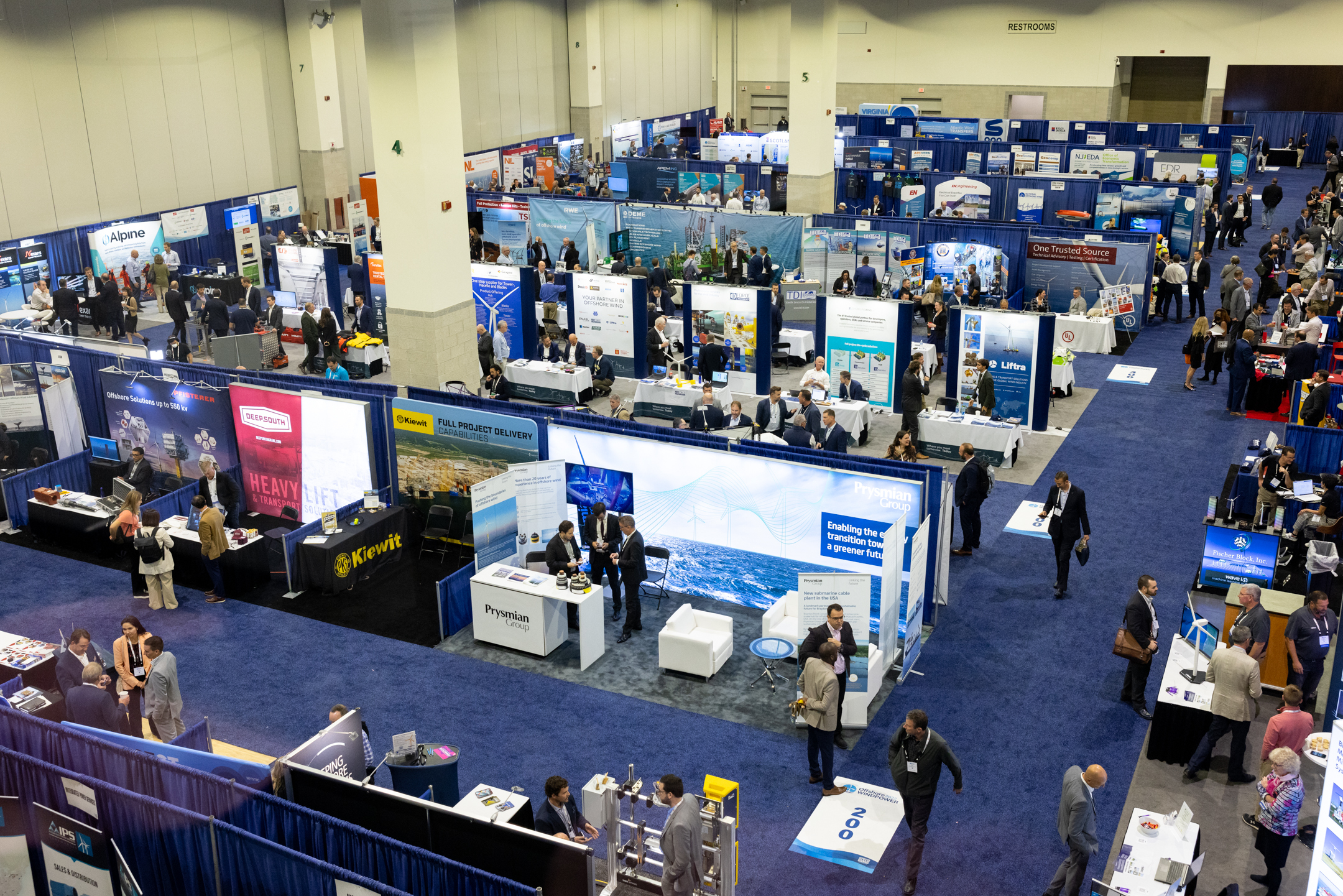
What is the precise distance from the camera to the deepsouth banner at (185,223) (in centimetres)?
2677

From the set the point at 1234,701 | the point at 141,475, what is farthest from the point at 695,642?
the point at 141,475

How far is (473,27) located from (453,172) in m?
20.0

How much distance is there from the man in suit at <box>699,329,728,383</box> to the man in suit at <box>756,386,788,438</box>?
101 inches

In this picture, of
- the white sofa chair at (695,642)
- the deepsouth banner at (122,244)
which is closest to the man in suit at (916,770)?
the white sofa chair at (695,642)

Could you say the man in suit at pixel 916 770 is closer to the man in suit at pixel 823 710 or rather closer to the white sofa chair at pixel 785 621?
the man in suit at pixel 823 710

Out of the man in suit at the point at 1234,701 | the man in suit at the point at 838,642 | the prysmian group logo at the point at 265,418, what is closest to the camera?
the man in suit at the point at 1234,701

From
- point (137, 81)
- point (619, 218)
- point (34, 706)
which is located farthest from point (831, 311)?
point (137, 81)

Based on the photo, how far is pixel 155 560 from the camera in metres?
12.6

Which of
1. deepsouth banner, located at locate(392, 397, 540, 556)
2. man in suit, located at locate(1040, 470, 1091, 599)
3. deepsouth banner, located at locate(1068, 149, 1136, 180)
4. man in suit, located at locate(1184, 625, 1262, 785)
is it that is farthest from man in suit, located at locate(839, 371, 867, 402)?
deepsouth banner, located at locate(1068, 149, 1136, 180)

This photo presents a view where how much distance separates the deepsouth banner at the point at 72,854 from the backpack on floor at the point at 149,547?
5.05 metres

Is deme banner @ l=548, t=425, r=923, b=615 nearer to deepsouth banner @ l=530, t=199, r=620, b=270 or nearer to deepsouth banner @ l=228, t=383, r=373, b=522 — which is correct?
deepsouth banner @ l=228, t=383, r=373, b=522

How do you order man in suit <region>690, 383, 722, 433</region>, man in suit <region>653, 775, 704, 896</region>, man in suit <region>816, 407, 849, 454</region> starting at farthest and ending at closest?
man in suit <region>690, 383, 722, 433</region> → man in suit <region>816, 407, 849, 454</region> → man in suit <region>653, 775, 704, 896</region>

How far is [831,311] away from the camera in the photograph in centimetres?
1908

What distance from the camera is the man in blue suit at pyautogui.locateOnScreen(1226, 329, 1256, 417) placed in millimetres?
17609
